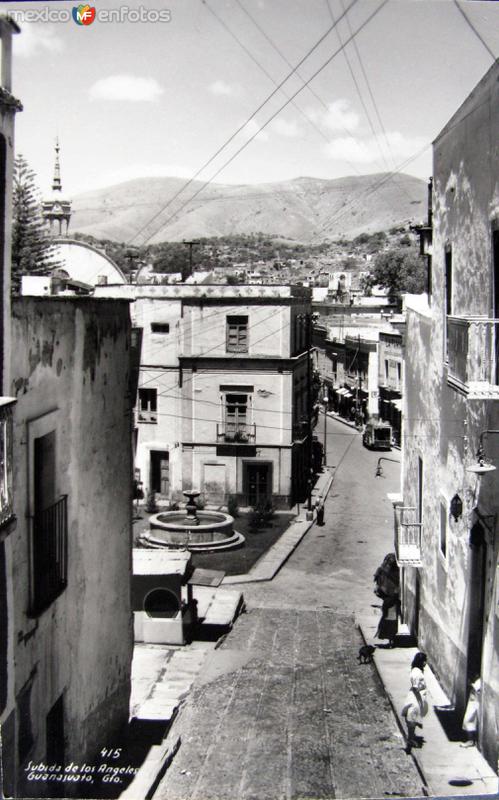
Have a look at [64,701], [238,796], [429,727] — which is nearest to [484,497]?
[429,727]

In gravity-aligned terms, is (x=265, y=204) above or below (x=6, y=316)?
above

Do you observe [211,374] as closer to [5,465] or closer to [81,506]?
[81,506]

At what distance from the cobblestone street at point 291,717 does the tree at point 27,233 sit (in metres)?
4.32

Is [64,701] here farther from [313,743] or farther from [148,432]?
[148,432]

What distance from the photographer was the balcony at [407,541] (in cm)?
1034

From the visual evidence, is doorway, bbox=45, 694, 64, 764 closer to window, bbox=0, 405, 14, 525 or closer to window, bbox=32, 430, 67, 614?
window, bbox=32, 430, 67, 614

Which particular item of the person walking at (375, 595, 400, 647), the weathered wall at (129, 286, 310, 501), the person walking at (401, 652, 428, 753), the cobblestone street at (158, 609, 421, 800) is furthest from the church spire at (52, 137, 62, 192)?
the weathered wall at (129, 286, 310, 501)

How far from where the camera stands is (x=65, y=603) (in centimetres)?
626

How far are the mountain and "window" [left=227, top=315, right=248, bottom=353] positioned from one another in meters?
2.63

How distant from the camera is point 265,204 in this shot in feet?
74.7

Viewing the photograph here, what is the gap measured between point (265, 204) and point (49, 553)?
1820 cm

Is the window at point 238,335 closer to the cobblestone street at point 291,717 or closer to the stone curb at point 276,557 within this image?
the stone curb at point 276,557

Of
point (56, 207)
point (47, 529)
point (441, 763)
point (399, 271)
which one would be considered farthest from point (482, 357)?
point (399, 271)

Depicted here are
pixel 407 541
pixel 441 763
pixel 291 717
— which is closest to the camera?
pixel 441 763
